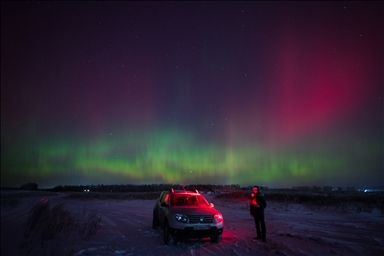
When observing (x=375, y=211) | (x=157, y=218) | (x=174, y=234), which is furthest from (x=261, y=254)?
(x=375, y=211)

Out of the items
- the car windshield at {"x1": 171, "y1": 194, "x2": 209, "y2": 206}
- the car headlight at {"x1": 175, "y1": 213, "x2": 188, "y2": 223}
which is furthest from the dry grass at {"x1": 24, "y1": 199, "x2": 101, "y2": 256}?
the car windshield at {"x1": 171, "y1": 194, "x2": 209, "y2": 206}

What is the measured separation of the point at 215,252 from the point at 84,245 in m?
4.61

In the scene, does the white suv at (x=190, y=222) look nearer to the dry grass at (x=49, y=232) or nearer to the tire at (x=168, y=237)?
the tire at (x=168, y=237)

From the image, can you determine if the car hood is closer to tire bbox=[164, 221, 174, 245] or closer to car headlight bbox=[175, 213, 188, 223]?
car headlight bbox=[175, 213, 188, 223]

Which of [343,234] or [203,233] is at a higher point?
[203,233]

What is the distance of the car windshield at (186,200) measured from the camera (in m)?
11.4

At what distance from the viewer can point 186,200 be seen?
38.3ft

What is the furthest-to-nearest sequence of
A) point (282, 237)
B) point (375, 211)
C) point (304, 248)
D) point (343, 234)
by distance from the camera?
point (375, 211)
point (343, 234)
point (282, 237)
point (304, 248)

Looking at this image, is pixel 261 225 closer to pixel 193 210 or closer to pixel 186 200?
pixel 193 210

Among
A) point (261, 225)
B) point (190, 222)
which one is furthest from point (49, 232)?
point (261, 225)

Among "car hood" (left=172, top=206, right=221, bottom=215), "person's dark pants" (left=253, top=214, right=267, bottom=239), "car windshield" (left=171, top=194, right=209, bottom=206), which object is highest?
"car windshield" (left=171, top=194, right=209, bottom=206)

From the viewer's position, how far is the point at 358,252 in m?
8.91

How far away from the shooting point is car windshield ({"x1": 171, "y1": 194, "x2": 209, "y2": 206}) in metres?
11.4

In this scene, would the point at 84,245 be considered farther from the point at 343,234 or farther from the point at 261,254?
the point at 343,234
